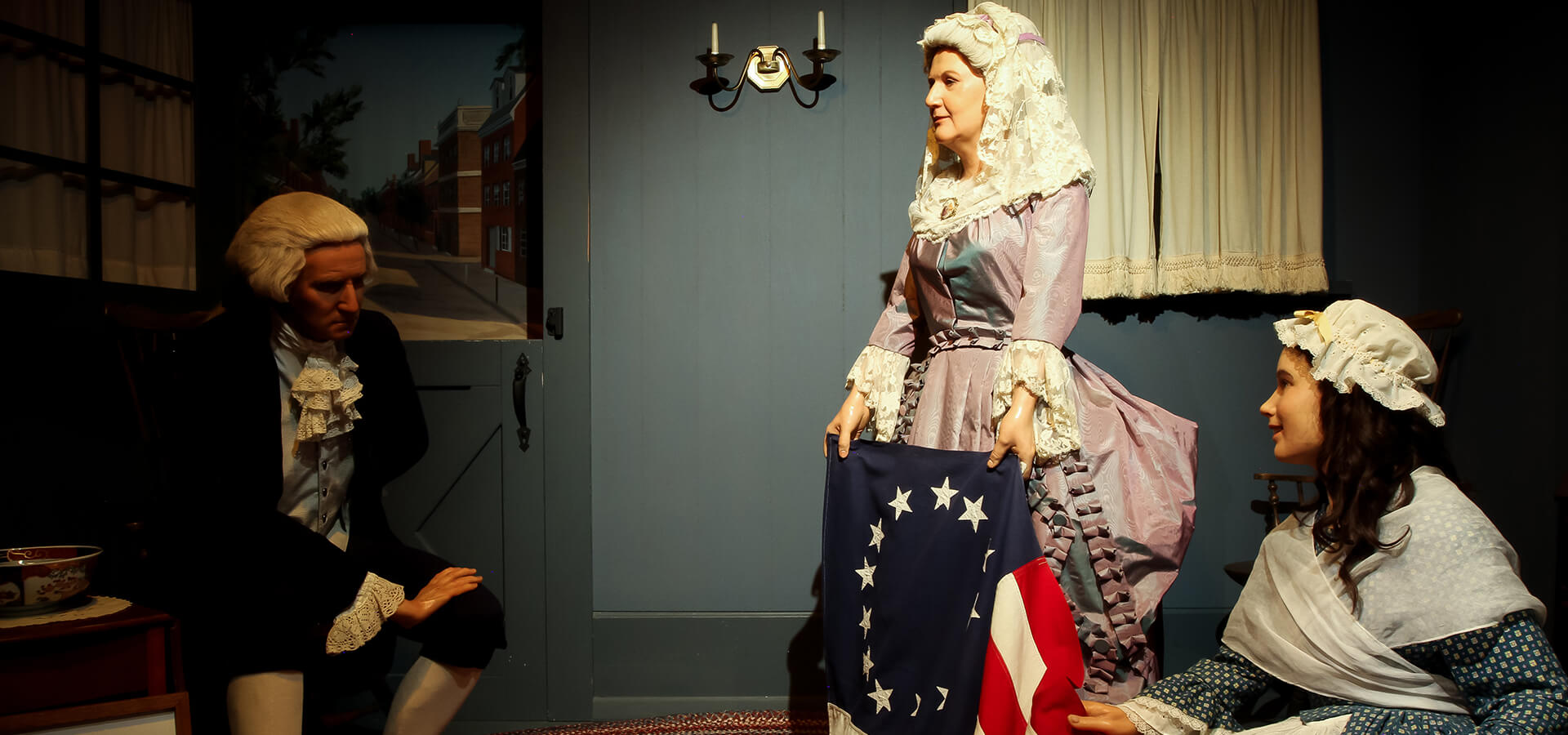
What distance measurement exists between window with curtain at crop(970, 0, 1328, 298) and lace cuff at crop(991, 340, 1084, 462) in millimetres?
1189

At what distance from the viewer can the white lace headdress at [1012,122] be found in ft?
6.52

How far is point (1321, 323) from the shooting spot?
155cm

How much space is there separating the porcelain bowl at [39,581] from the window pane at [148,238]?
1.12m

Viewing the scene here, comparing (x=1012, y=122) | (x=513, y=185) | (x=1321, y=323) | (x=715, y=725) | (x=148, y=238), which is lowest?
(x=715, y=725)

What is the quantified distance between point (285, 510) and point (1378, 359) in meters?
2.09

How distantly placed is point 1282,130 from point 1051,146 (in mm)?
1400

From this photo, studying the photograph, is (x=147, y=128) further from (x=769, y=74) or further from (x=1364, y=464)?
(x=1364, y=464)

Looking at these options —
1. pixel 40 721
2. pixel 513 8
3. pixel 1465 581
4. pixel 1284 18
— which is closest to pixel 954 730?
pixel 1465 581

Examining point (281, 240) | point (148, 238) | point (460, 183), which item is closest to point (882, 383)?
point (281, 240)

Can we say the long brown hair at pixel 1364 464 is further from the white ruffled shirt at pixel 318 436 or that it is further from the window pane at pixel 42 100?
the window pane at pixel 42 100

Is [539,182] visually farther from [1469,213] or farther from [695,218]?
[1469,213]

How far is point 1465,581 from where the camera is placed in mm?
1363

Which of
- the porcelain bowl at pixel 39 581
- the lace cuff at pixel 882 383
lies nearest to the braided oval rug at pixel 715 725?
the lace cuff at pixel 882 383

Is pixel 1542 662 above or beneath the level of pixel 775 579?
above
